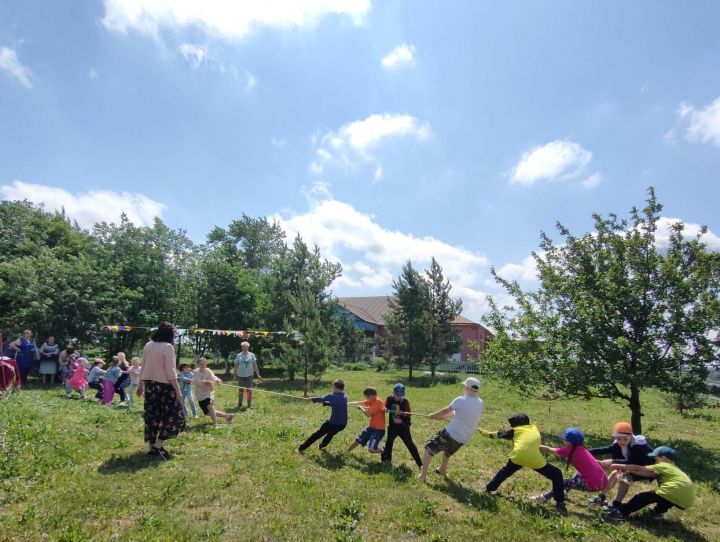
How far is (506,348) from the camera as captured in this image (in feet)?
48.9

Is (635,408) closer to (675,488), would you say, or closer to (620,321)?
(620,321)

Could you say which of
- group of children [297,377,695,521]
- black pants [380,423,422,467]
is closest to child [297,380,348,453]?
group of children [297,377,695,521]

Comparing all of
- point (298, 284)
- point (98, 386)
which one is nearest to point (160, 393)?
point (98, 386)

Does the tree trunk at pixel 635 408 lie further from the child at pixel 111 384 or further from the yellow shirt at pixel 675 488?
the child at pixel 111 384

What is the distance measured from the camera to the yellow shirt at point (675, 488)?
20.4ft

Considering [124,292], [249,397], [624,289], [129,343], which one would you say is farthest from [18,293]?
[624,289]

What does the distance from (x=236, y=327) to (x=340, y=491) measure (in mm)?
25768

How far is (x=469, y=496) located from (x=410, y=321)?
25671 mm

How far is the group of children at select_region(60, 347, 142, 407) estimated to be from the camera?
13234mm

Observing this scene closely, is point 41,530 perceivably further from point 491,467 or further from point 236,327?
point 236,327

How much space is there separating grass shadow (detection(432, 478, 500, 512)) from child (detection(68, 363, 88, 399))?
12121 millimetres

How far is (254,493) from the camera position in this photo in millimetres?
6281

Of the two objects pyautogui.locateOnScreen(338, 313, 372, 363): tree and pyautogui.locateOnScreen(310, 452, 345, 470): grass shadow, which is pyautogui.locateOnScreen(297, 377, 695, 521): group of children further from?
pyautogui.locateOnScreen(338, 313, 372, 363): tree

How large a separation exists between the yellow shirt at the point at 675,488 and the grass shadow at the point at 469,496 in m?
2.37
